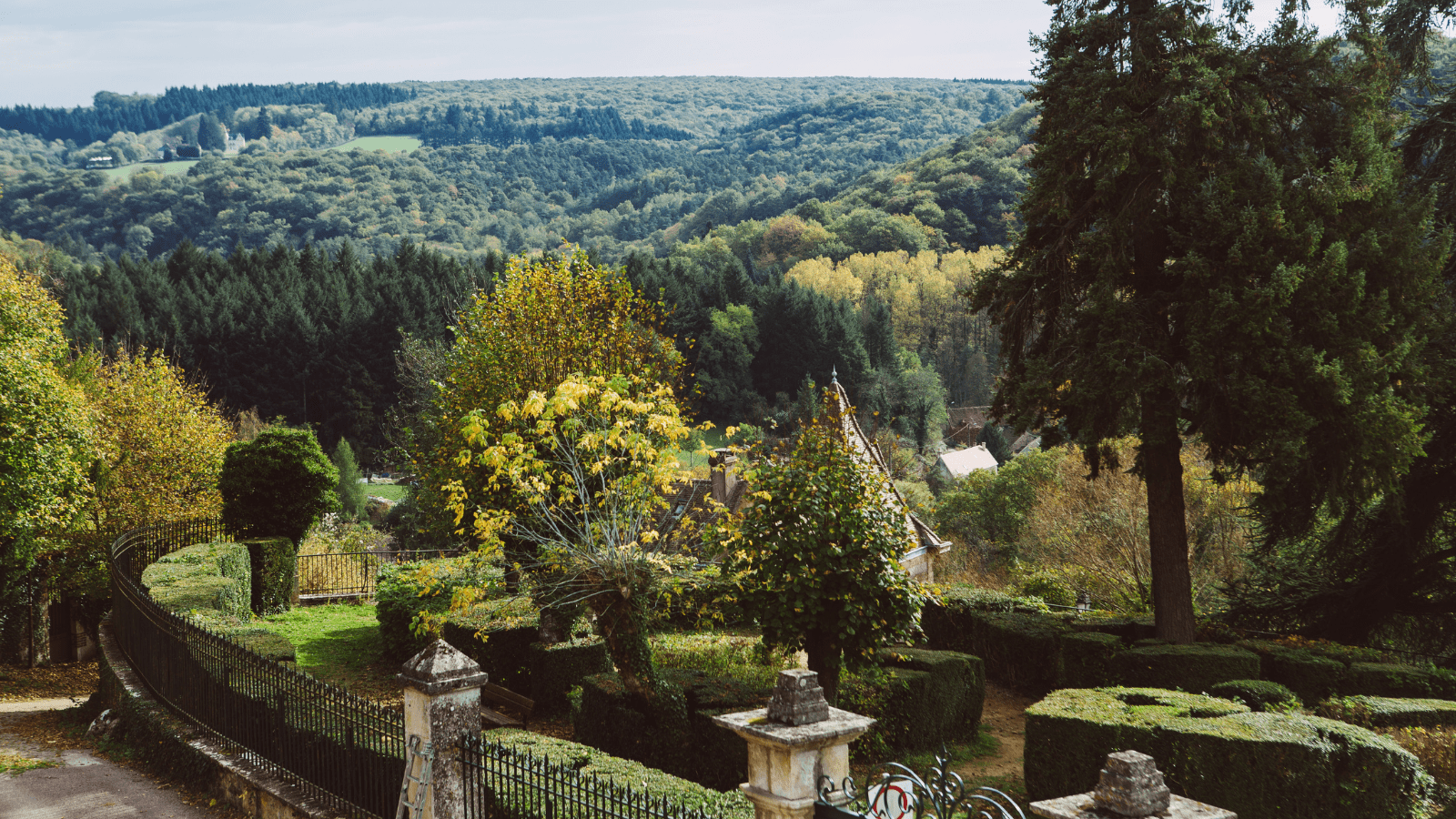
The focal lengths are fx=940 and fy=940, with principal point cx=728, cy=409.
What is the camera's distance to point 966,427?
7656 centimetres

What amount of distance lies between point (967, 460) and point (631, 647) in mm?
55242

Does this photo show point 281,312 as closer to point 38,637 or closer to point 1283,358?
point 38,637

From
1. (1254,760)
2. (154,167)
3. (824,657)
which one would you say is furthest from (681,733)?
(154,167)

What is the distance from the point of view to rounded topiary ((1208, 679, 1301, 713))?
10422 millimetres

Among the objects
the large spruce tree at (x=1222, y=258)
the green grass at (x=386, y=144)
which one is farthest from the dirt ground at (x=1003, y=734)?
the green grass at (x=386, y=144)

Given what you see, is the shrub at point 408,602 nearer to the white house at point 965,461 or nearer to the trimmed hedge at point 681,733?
the trimmed hedge at point 681,733

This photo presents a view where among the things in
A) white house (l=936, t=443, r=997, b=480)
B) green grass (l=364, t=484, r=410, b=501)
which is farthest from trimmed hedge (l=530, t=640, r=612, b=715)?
white house (l=936, t=443, r=997, b=480)

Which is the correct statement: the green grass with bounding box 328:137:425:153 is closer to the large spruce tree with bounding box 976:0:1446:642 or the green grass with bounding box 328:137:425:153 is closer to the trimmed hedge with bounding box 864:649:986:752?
the large spruce tree with bounding box 976:0:1446:642

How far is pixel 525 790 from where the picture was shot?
6508mm

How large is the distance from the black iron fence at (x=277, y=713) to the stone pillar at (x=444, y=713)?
586mm

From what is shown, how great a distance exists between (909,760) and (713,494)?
14.7m

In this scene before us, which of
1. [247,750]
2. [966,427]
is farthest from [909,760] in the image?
[966,427]

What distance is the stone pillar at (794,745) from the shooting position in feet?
17.1

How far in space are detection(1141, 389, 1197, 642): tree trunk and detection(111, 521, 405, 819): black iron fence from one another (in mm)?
11276
